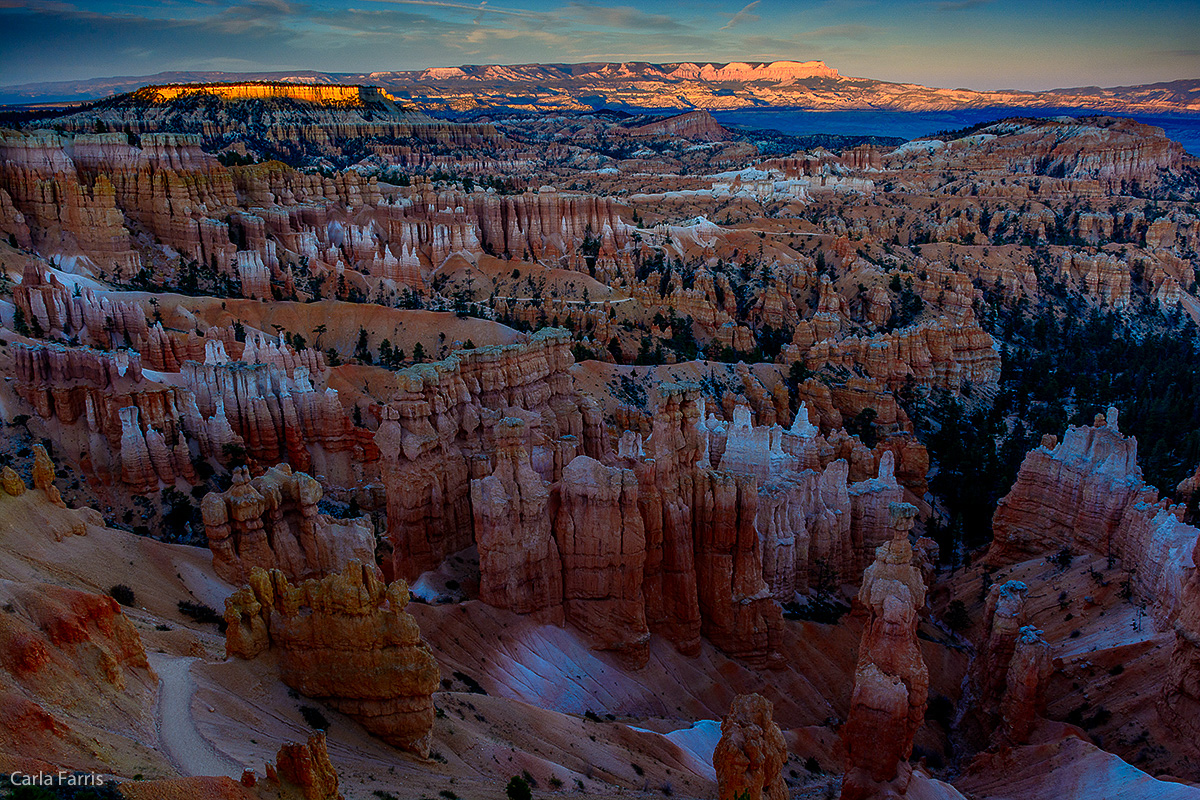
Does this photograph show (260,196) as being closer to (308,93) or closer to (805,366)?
(805,366)

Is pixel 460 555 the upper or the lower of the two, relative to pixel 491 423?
lower

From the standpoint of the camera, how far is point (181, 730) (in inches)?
502

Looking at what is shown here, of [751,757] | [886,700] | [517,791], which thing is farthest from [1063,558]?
[517,791]

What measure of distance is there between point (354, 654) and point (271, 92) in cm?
17143

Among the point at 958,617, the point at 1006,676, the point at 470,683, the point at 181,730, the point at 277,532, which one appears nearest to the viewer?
the point at 181,730

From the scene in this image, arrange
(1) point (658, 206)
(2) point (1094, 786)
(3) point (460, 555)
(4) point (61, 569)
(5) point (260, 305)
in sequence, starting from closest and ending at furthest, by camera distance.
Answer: (4) point (61, 569)
(2) point (1094, 786)
(3) point (460, 555)
(5) point (260, 305)
(1) point (658, 206)

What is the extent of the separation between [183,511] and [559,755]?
1819 cm

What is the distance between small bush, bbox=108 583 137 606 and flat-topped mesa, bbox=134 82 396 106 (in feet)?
482

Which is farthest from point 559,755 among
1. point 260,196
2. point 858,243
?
point 858,243

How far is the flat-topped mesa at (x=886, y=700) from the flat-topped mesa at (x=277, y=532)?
483 inches

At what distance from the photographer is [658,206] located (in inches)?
4326

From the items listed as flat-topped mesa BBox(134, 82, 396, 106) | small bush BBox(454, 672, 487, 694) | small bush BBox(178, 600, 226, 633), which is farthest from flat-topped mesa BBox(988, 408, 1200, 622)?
flat-topped mesa BBox(134, 82, 396, 106)

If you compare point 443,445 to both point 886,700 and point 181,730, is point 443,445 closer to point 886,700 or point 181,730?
point 886,700

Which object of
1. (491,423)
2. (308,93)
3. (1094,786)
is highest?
(308,93)
